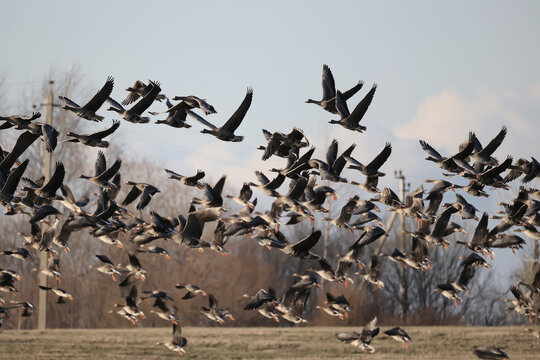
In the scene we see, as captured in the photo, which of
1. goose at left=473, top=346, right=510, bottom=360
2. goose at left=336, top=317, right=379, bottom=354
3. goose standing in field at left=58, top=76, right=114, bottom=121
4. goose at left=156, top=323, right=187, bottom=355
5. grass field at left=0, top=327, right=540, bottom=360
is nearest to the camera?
goose standing in field at left=58, top=76, right=114, bottom=121

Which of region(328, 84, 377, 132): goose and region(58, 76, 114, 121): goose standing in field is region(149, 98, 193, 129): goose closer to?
region(58, 76, 114, 121): goose standing in field

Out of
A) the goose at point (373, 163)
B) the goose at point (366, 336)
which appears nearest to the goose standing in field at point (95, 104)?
the goose at point (373, 163)

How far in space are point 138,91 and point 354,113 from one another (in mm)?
3646

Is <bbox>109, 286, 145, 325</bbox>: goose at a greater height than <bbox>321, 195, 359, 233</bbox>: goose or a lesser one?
lesser

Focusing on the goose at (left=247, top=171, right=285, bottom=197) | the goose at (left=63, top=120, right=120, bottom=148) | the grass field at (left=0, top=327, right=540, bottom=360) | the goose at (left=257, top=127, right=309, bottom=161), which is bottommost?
the grass field at (left=0, top=327, right=540, bottom=360)

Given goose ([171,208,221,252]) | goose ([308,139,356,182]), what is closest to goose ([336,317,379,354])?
goose ([308,139,356,182])

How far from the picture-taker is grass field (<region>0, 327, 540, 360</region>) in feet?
67.2

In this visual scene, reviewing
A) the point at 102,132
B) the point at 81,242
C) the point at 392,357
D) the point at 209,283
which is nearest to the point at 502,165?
the point at 102,132

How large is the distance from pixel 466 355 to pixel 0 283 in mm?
12221

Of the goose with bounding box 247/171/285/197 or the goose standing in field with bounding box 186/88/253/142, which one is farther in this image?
the goose with bounding box 247/171/285/197

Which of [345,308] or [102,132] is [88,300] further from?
[102,132]

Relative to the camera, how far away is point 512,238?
14.2 metres

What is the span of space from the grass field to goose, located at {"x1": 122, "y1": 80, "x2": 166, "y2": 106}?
8843mm

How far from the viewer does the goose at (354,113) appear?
11812mm
